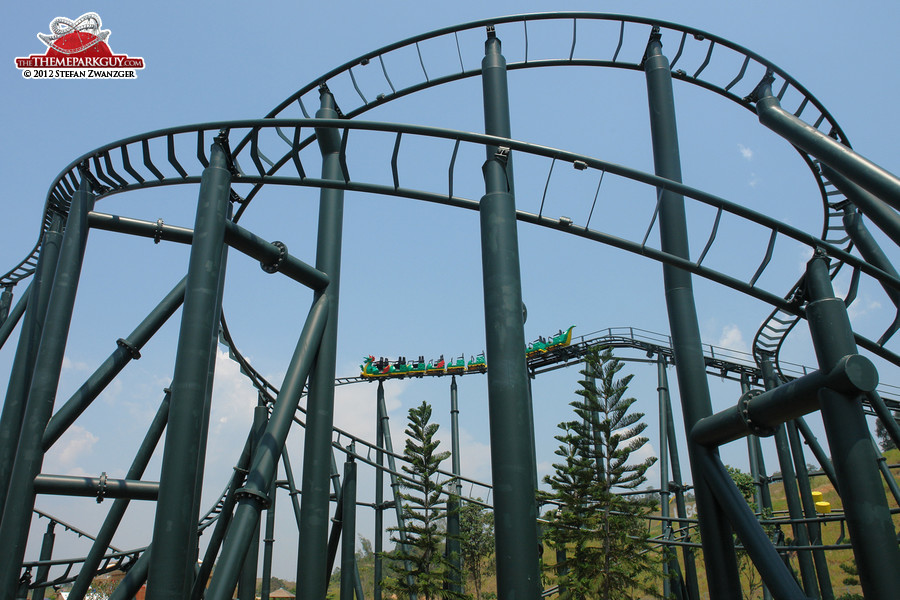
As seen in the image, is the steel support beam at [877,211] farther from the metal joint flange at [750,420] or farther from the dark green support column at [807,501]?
the dark green support column at [807,501]

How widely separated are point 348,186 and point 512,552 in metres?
3.61

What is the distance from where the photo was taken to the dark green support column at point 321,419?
601 centimetres

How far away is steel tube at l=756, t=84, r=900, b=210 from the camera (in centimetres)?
479

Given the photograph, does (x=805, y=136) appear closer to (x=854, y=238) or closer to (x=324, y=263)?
(x=854, y=238)

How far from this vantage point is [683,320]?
6613 millimetres

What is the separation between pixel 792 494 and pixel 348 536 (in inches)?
292

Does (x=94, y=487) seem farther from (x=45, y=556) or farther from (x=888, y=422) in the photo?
(x=45, y=556)

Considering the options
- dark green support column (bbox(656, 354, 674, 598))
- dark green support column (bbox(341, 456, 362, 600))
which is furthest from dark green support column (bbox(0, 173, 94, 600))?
dark green support column (bbox(656, 354, 674, 598))

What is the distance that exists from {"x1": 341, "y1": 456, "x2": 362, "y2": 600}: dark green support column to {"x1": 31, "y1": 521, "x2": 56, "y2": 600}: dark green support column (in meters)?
8.02

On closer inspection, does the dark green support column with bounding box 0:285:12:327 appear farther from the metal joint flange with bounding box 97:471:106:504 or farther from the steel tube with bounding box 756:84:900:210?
the steel tube with bounding box 756:84:900:210

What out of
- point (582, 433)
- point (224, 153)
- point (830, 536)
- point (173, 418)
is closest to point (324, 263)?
point (224, 153)

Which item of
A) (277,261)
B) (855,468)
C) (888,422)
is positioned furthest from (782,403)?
(277,261)

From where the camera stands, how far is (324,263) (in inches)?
282

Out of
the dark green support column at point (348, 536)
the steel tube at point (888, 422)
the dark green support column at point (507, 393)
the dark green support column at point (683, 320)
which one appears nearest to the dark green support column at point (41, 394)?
the dark green support column at point (348, 536)
